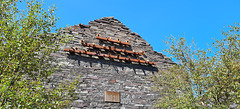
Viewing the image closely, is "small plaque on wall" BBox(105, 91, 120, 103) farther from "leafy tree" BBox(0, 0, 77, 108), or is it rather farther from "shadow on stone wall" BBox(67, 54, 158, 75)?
"leafy tree" BBox(0, 0, 77, 108)

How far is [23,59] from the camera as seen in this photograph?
20.7 feet

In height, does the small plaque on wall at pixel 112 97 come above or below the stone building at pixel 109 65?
below

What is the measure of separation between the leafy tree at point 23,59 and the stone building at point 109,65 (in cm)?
280

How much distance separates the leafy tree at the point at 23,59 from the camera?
5.21m

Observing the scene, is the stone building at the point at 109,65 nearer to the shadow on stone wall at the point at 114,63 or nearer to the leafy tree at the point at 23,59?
the shadow on stone wall at the point at 114,63

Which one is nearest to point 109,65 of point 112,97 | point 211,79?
point 112,97

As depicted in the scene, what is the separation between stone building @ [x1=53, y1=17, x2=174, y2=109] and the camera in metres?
10.2

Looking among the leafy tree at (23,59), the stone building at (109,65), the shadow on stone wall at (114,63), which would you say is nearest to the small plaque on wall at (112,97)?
the stone building at (109,65)

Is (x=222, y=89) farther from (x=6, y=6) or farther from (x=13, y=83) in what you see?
(x=6, y=6)

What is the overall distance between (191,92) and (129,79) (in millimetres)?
4240

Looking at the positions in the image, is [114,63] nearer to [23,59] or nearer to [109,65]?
[109,65]

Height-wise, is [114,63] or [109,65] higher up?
[114,63]

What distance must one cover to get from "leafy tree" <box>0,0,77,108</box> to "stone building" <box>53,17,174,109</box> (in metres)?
2.80

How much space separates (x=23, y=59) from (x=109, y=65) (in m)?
5.73
